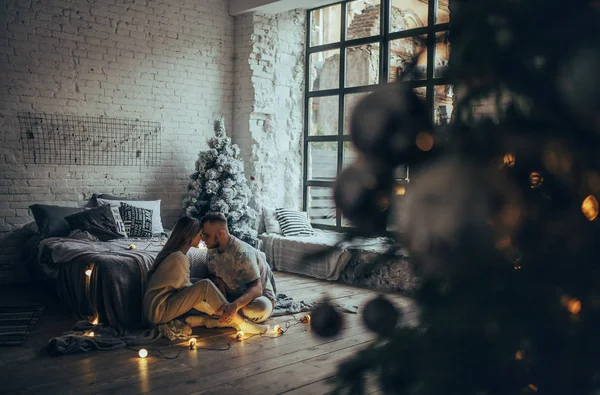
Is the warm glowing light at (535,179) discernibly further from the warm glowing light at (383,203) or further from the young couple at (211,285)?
the young couple at (211,285)

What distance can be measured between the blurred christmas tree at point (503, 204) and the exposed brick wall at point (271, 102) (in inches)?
284

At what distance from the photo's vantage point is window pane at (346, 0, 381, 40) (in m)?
7.65

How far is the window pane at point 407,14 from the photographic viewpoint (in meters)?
7.02

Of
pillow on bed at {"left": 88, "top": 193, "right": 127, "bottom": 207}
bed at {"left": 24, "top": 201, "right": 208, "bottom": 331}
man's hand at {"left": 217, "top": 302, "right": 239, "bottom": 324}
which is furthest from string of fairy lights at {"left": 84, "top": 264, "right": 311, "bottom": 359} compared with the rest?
pillow on bed at {"left": 88, "top": 193, "right": 127, "bottom": 207}

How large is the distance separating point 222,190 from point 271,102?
1.75m

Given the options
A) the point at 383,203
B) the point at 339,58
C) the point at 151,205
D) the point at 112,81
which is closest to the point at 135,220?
the point at 151,205

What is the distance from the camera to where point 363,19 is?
780cm

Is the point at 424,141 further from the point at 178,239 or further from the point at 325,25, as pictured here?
the point at 325,25

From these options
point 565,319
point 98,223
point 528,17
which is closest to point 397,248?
point 565,319

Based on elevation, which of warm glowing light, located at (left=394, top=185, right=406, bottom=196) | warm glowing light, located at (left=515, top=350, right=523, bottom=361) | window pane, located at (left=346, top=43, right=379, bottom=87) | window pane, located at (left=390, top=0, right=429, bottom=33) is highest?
window pane, located at (left=390, top=0, right=429, bottom=33)

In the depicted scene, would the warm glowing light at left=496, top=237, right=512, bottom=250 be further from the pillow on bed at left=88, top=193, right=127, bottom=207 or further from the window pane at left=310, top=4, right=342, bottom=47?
the window pane at left=310, top=4, right=342, bottom=47

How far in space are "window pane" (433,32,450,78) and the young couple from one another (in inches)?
147

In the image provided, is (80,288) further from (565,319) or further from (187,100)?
(565,319)

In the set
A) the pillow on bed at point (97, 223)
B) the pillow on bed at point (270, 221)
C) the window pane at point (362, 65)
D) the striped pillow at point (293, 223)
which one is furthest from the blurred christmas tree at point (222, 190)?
the window pane at point (362, 65)
